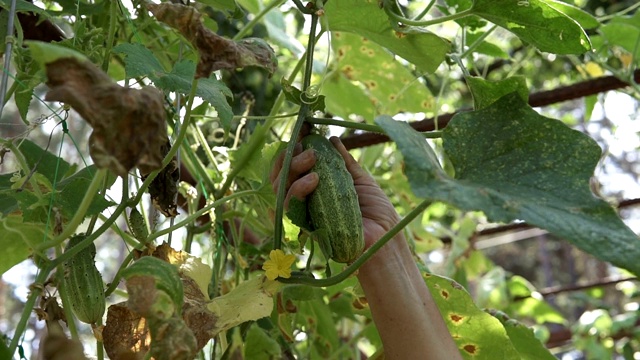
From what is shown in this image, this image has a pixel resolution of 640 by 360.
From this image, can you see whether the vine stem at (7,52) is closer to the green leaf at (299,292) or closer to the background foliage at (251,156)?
the background foliage at (251,156)

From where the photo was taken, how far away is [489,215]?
57 centimetres

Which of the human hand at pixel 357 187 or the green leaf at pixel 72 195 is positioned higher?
the green leaf at pixel 72 195

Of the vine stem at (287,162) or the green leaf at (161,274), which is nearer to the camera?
the green leaf at (161,274)

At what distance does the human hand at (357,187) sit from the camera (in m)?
0.77

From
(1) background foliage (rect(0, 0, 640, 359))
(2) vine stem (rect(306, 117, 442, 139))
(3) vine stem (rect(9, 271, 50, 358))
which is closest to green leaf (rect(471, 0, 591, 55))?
(1) background foliage (rect(0, 0, 640, 359))

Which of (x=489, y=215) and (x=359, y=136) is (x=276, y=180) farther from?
(x=359, y=136)

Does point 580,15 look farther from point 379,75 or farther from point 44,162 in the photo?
point 44,162

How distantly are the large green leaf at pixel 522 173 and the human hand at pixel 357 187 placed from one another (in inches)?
6.0

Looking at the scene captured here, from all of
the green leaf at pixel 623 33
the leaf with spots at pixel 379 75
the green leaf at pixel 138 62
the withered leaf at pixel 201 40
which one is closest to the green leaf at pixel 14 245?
the green leaf at pixel 138 62

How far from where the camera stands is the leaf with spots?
1.39m

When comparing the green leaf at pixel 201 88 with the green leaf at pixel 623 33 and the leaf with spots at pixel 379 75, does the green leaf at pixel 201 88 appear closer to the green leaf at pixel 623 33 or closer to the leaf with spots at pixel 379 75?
the leaf with spots at pixel 379 75

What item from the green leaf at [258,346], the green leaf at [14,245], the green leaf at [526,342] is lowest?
the green leaf at [526,342]

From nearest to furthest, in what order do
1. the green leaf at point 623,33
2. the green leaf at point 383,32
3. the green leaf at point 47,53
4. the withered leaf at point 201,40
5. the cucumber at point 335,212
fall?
the green leaf at point 47,53 → the withered leaf at point 201,40 → the cucumber at point 335,212 → the green leaf at point 383,32 → the green leaf at point 623,33

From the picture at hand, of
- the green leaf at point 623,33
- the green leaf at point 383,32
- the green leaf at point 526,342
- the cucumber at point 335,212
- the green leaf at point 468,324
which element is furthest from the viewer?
the green leaf at point 623,33
